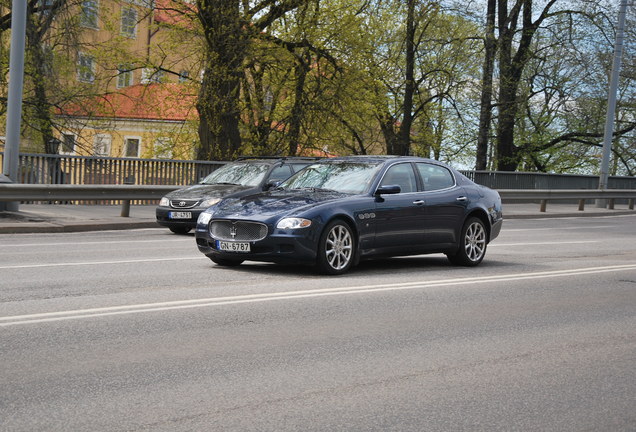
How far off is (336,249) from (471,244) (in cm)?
280

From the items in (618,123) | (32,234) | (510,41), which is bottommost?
(32,234)

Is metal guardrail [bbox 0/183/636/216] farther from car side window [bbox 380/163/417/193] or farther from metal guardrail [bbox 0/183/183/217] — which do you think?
car side window [bbox 380/163/417/193]

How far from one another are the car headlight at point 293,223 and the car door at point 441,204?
7.38 ft

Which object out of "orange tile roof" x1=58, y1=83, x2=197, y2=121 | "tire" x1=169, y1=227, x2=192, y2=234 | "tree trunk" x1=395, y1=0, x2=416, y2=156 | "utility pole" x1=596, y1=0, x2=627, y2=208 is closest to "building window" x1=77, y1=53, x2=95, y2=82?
"orange tile roof" x1=58, y1=83, x2=197, y2=121

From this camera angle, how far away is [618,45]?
35.3 metres

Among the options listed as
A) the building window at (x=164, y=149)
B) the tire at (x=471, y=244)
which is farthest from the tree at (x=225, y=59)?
the tire at (x=471, y=244)

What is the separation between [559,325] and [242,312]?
2.80 metres

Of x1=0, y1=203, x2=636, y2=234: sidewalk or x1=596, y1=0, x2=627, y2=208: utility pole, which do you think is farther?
x1=596, y1=0, x2=627, y2=208: utility pole

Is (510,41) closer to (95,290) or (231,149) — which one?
(231,149)

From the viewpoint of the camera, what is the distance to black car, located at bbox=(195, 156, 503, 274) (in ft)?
37.3

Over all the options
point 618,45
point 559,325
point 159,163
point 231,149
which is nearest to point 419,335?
point 559,325

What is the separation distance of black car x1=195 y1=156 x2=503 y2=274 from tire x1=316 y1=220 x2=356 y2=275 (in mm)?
12

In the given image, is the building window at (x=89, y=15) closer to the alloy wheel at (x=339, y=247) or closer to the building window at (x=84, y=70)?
the building window at (x=84, y=70)

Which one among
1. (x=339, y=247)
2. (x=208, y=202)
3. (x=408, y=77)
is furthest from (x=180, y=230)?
(x=408, y=77)
